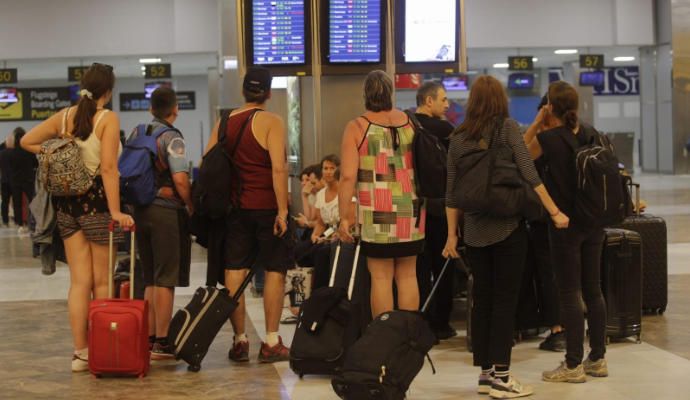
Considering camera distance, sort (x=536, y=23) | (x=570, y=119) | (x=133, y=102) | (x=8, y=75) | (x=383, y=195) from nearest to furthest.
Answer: (x=570, y=119)
(x=383, y=195)
(x=536, y=23)
(x=8, y=75)
(x=133, y=102)

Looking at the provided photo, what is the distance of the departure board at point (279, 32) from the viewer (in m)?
8.80

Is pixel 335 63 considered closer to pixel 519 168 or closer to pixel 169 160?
pixel 169 160

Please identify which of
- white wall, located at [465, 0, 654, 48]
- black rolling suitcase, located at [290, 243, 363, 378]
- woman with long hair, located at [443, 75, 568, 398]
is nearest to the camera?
woman with long hair, located at [443, 75, 568, 398]

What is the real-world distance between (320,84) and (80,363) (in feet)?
11.8

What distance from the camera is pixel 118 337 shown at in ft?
18.7

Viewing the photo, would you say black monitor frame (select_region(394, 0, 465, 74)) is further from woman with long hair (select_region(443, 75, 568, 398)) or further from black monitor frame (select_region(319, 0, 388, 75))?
woman with long hair (select_region(443, 75, 568, 398))

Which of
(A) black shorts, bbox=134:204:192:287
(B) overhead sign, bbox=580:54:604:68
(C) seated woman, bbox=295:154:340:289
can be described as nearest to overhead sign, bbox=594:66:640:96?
(B) overhead sign, bbox=580:54:604:68

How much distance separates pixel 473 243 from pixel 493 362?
58 cm

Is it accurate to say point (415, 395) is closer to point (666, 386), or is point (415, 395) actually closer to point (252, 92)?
point (666, 386)

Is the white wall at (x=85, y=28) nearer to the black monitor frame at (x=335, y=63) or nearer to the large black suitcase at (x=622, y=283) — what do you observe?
the black monitor frame at (x=335, y=63)

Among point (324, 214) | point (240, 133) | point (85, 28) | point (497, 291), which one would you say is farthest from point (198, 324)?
point (85, 28)

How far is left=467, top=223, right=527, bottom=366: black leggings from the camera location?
501 centimetres

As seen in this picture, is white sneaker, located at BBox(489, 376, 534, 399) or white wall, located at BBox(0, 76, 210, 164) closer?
white sneaker, located at BBox(489, 376, 534, 399)

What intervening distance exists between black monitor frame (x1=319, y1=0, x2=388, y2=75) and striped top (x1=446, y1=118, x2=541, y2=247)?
12.5 ft
